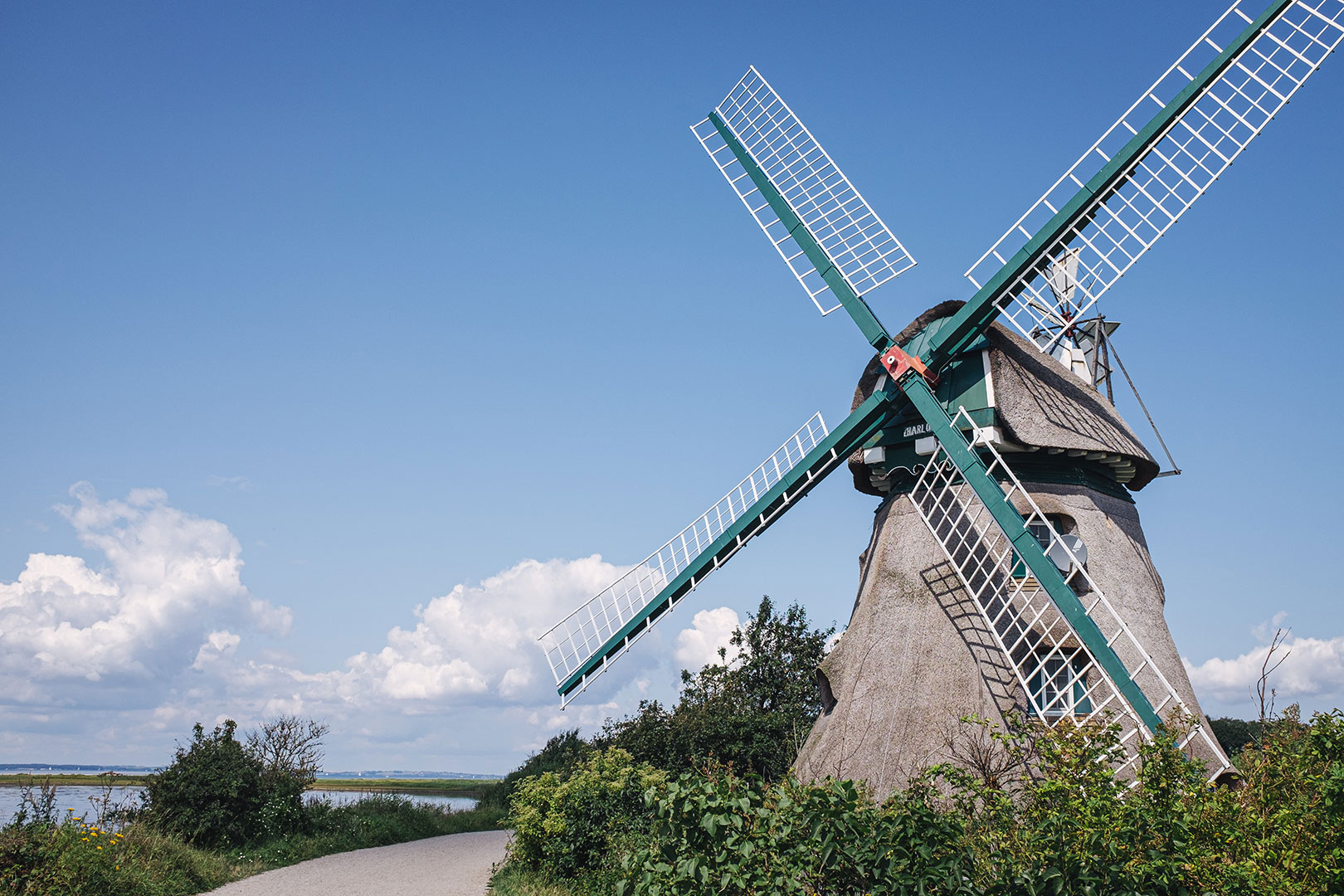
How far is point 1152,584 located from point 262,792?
14.4 meters

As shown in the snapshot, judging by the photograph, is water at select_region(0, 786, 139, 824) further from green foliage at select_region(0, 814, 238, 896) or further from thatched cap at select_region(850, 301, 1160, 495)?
thatched cap at select_region(850, 301, 1160, 495)

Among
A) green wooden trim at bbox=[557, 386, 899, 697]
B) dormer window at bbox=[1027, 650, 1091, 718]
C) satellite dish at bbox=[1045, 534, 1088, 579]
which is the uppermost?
green wooden trim at bbox=[557, 386, 899, 697]

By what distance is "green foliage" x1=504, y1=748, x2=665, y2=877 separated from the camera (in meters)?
11.8

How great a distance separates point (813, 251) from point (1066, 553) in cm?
586

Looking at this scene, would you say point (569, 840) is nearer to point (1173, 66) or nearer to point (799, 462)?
point (799, 462)

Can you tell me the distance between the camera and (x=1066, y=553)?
11.4 m

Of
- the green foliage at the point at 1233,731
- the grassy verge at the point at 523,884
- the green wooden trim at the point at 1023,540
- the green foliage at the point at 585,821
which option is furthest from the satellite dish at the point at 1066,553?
the green foliage at the point at 1233,731

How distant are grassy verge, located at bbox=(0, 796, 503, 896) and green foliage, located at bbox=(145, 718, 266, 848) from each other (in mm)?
365

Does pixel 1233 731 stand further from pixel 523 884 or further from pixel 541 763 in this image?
pixel 523 884

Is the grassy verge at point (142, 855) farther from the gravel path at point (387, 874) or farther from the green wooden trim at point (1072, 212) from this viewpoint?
the green wooden trim at point (1072, 212)

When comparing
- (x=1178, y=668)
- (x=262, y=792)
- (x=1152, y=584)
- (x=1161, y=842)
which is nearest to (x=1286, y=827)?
(x=1161, y=842)

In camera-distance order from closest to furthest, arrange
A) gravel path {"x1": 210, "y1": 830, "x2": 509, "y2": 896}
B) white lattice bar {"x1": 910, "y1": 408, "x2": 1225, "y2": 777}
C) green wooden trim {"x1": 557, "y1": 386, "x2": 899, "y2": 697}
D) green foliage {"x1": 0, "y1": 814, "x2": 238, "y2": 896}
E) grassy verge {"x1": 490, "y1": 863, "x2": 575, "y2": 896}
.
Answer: green foliage {"x1": 0, "y1": 814, "x2": 238, "y2": 896}
white lattice bar {"x1": 910, "y1": 408, "x2": 1225, "y2": 777}
grassy verge {"x1": 490, "y1": 863, "x2": 575, "y2": 896}
gravel path {"x1": 210, "y1": 830, "x2": 509, "y2": 896}
green wooden trim {"x1": 557, "y1": 386, "x2": 899, "y2": 697}

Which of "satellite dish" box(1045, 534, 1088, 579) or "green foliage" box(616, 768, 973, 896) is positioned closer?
"green foliage" box(616, 768, 973, 896)

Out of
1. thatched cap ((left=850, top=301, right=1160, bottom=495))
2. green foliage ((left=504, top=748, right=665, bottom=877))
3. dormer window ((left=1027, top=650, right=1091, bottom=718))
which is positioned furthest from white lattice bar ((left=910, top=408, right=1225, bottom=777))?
green foliage ((left=504, top=748, right=665, bottom=877))
